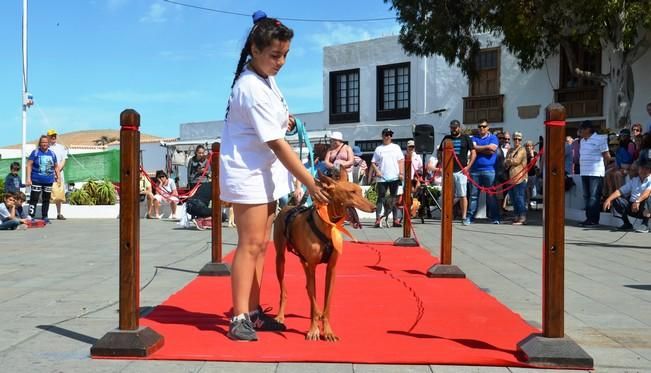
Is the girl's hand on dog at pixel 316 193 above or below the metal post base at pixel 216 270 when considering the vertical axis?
above

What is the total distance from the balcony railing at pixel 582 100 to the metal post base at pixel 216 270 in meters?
19.9

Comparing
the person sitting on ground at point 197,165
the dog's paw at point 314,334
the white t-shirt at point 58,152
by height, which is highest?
the white t-shirt at point 58,152

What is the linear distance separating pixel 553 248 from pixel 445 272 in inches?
105

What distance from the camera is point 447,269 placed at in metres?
6.14

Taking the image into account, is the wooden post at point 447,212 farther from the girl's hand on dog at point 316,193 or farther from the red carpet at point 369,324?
the girl's hand on dog at point 316,193

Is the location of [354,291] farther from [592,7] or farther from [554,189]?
[592,7]

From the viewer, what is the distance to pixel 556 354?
3.38m

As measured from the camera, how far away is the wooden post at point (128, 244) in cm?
349

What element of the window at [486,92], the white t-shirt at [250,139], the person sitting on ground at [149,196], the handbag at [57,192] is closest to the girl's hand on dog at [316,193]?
the white t-shirt at [250,139]

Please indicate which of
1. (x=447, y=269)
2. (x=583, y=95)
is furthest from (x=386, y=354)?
(x=583, y=95)

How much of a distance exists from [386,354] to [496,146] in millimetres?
9572

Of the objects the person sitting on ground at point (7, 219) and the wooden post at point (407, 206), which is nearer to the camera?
the wooden post at point (407, 206)

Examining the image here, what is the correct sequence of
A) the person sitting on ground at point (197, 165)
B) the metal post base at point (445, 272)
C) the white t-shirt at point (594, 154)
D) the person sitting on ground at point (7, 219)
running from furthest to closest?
1. the person sitting on ground at point (197, 165)
2. the white t-shirt at point (594, 154)
3. the person sitting on ground at point (7, 219)
4. the metal post base at point (445, 272)

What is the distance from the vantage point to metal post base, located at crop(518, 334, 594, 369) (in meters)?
3.36
